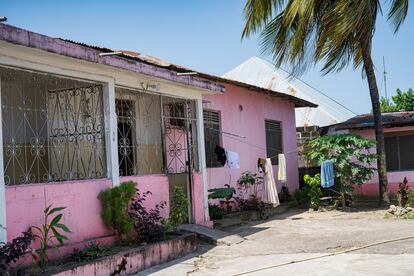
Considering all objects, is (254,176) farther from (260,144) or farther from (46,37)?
(46,37)

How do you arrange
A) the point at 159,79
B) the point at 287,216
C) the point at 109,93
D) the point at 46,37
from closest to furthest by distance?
the point at 46,37 → the point at 109,93 → the point at 159,79 → the point at 287,216

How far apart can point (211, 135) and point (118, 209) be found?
18.1ft

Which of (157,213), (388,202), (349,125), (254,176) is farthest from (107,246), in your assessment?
(349,125)

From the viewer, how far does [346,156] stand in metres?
14.3

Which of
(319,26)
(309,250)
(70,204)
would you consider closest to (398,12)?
(319,26)

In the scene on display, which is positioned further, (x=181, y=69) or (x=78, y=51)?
(x=181, y=69)

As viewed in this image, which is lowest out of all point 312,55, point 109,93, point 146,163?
point 146,163

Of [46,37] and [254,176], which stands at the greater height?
[46,37]

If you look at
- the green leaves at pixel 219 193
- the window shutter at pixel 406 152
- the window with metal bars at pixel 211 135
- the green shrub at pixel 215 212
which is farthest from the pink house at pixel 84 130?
the window shutter at pixel 406 152

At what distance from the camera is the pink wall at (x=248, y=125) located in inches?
532

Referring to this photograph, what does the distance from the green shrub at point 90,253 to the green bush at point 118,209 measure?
638 millimetres

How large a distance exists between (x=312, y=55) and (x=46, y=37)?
905 centimetres

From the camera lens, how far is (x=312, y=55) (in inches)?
550

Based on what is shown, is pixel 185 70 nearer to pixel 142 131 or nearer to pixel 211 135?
pixel 142 131
